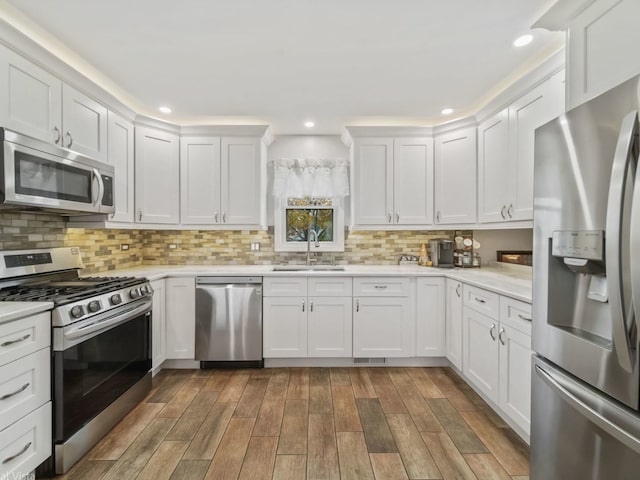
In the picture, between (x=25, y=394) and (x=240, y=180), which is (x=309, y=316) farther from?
(x=25, y=394)

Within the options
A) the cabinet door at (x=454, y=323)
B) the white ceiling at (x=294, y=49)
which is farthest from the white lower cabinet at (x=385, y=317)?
the white ceiling at (x=294, y=49)

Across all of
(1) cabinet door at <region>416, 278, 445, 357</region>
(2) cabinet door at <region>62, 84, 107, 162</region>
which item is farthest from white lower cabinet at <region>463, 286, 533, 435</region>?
(2) cabinet door at <region>62, 84, 107, 162</region>

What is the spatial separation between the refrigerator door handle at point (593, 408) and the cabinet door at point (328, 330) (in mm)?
1939

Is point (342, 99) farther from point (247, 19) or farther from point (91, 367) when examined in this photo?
point (91, 367)

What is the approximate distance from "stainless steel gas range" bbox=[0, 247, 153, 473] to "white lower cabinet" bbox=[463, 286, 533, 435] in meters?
2.54

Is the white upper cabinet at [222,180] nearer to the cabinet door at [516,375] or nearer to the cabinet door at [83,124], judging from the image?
the cabinet door at [83,124]

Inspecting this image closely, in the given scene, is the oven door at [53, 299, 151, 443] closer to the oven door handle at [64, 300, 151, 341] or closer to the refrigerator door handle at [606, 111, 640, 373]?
the oven door handle at [64, 300, 151, 341]

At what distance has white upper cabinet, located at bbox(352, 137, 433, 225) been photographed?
3398mm

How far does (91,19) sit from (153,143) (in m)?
1.44

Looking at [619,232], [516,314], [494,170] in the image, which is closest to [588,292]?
[619,232]

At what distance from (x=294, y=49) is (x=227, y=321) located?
234 cm

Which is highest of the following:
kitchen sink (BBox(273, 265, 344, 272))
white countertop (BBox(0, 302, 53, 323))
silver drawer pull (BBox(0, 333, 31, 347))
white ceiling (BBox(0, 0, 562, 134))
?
white ceiling (BBox(0, 0, 562, 134))

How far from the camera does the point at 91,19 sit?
182 cm

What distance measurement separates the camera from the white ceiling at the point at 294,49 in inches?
68.6
